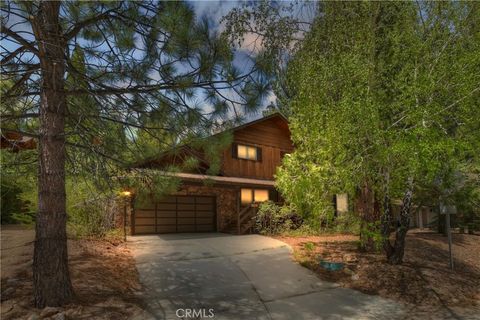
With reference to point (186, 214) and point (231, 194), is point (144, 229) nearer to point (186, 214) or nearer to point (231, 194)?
point (186, 214)

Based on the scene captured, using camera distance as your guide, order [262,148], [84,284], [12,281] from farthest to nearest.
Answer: [262,148] → [84,284] → [12,281]

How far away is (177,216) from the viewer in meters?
18.6

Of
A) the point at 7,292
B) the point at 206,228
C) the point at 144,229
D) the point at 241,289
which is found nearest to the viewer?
the point at 7,292

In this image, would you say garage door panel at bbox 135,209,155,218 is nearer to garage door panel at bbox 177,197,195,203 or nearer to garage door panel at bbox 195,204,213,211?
garage door panel at bbox 177,197,195,203

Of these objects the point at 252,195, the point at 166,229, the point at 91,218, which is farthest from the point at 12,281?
the point at 252,195

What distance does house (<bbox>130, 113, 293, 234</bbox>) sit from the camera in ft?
57.5

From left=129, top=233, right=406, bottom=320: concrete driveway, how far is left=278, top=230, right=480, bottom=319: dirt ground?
0.51 meters

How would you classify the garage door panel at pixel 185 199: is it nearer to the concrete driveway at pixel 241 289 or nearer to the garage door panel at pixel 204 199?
the garage door panel at pixel 204 199

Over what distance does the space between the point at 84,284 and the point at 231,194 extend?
12.5 m

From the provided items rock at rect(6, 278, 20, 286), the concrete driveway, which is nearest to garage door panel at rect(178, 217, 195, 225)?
the concrete driveway

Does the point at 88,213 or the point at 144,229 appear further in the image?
the point at 144,229

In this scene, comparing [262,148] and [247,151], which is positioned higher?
[262,148]

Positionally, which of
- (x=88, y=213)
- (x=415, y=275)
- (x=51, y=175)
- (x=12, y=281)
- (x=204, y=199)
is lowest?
(x=415, y=275)

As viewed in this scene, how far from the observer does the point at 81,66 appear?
703 cm
